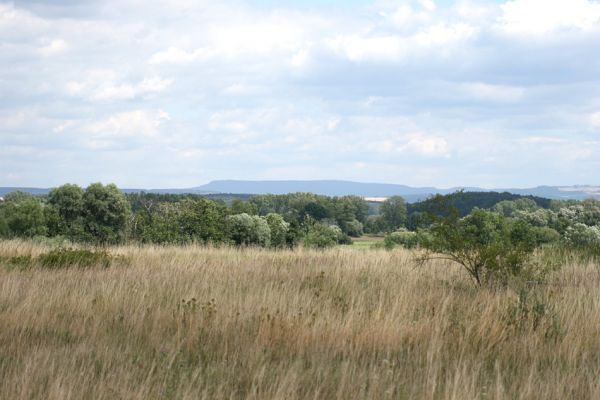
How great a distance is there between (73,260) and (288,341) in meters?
8.15

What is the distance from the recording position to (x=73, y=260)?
13.5m

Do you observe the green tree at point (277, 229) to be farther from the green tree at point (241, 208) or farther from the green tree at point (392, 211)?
the green tree at point (392, 211)

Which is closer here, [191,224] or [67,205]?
[191,224]

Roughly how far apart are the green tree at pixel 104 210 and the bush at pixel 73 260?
131ft

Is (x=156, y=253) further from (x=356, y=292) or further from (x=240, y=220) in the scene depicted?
(x=240, y=220)

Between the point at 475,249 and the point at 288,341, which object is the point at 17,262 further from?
the point at 475,249

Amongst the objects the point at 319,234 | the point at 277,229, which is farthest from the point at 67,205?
the point at 319,234

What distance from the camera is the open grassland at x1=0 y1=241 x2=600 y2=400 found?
527 cm

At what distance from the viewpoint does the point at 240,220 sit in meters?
36.5

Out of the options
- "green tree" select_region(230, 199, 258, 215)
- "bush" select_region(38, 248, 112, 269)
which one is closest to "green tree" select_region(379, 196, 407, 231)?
"green tree" select_region(230, 199, 258, 215)

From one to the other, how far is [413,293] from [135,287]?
172 inches

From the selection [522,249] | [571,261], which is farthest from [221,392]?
[571,261]

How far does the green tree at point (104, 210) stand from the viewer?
176ft

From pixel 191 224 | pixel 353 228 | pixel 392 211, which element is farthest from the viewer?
pixel 392 211
